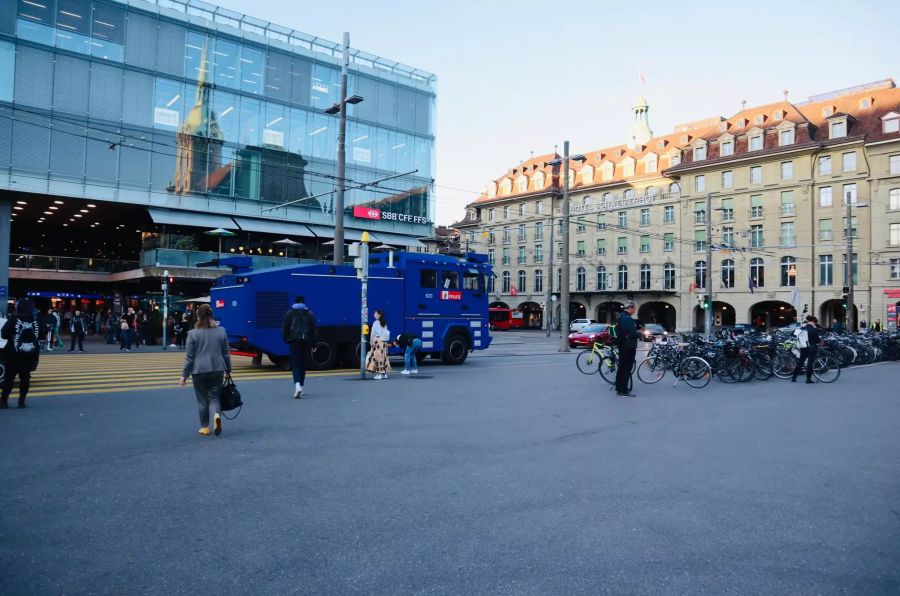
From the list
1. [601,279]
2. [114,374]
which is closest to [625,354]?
[114,374]

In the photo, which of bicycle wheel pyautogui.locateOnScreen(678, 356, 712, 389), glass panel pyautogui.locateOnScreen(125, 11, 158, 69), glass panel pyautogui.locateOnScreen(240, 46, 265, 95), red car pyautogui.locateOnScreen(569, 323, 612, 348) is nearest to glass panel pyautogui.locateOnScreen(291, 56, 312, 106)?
glass panel pyautogui.locateOnScreen(240, 46, 265, 95)

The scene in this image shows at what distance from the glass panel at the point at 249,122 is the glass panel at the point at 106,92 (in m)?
6.35

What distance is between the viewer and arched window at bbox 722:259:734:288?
58781 millimetres

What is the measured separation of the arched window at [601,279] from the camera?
68912mm

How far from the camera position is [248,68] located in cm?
3788

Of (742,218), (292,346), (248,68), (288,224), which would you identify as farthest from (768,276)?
(292,346)

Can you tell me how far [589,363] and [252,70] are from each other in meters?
29.5

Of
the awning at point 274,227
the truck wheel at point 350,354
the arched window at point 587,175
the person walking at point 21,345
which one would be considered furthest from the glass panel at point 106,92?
the arched window at point 587,175

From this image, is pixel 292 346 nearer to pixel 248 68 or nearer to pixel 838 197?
pixel 248 68

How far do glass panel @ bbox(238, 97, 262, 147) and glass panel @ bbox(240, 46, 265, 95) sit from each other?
0.75 metres

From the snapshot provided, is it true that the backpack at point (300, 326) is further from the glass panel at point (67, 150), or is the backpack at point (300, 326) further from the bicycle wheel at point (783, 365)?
the glass panel at point (67, 150)

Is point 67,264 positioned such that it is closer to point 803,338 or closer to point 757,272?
point 803,338

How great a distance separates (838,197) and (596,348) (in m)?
45.8

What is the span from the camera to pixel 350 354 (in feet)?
61.4
